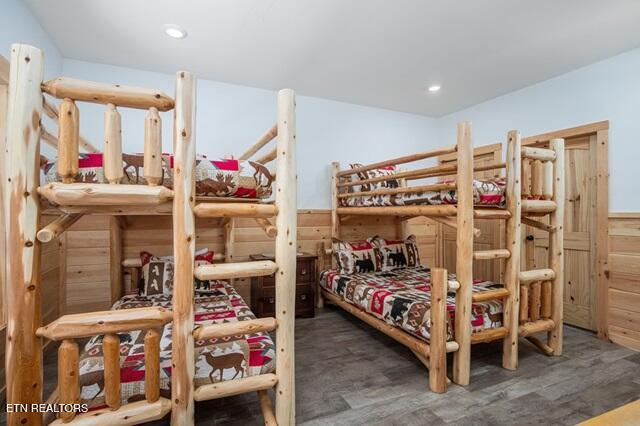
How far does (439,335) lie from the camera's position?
1961mm

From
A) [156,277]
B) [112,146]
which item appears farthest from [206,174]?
[156,277]

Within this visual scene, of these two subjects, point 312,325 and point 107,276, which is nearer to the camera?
point 107,276

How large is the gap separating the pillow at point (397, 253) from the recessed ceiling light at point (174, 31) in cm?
273

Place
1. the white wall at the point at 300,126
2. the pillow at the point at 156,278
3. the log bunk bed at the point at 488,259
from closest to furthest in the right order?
the log bunk bed at the point at 488,259 < the pillow at the point at 156,278 < the white wall at the point at 300,126

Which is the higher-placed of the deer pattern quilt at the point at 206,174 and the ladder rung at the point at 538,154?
the ladder rung at the point at 538,154

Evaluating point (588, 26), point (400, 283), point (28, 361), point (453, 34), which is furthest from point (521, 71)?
point (28, 361)

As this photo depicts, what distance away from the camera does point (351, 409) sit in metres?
1.76

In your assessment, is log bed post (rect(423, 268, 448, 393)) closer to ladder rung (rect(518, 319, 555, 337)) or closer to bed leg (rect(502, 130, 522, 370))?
bed leg (rect(502, 130, 522, 370))

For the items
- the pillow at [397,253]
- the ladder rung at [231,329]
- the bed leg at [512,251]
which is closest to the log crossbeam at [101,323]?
the ladder rung at [231,329]

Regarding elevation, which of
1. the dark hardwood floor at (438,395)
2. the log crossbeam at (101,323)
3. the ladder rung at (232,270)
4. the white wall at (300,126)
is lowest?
the dark hardwood floor at (438,395)

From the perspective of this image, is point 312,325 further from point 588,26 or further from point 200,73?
point 588,26

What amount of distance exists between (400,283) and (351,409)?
4.61ft

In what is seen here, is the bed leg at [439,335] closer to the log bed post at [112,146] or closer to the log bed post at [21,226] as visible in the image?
the log bed post at [112,146]

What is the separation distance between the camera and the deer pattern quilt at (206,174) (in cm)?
131
